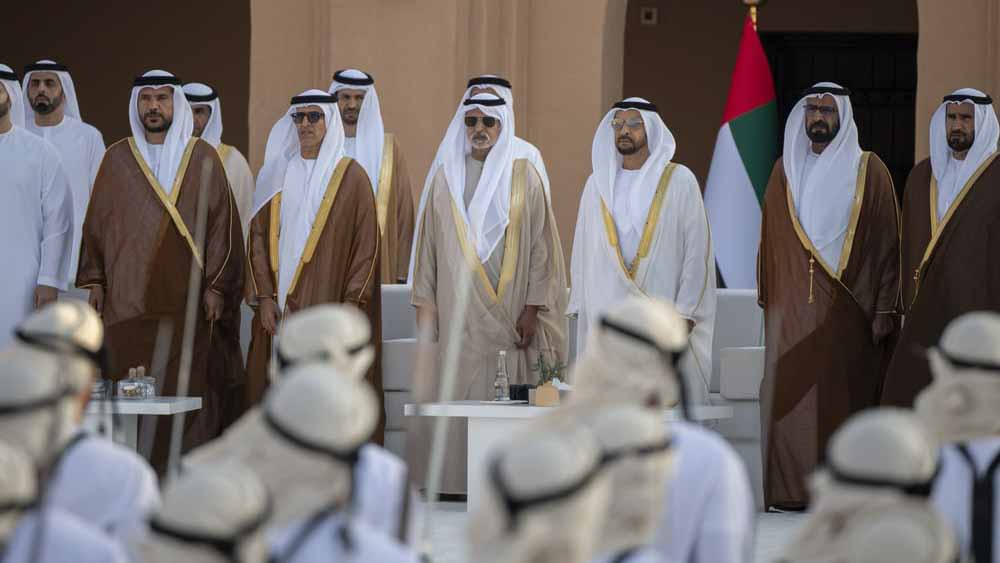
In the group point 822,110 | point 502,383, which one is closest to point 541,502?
point 502,383

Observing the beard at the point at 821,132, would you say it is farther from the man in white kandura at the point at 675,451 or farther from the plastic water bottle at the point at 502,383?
the man in white kandura at the point at 675,451

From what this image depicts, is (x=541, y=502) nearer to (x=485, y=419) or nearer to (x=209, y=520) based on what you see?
(x=209, y=520)

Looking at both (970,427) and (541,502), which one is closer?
(541,502)

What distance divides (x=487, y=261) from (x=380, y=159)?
1.62m

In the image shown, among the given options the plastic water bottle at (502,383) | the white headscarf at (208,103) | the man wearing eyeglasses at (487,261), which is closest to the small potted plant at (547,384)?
the plastic water bottle at (502,383)

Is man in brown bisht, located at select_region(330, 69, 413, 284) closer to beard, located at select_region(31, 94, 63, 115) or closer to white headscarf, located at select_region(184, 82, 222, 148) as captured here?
white headscarf, located at select_region(184, 82, 222, 148)

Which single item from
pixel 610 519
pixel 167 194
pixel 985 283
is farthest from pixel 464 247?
pixel 610 519

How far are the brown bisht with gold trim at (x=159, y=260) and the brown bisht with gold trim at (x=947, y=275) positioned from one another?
3253 mm

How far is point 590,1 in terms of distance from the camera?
12.3m

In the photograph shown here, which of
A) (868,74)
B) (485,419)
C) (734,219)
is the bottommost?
(485,419)

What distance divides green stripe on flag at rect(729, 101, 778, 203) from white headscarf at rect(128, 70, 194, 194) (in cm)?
407

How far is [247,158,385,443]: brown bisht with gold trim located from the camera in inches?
377

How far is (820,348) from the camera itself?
938 centimetres

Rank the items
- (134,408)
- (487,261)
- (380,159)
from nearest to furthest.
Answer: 1. (134,408)
2. (487,261)
3. (380,159)
